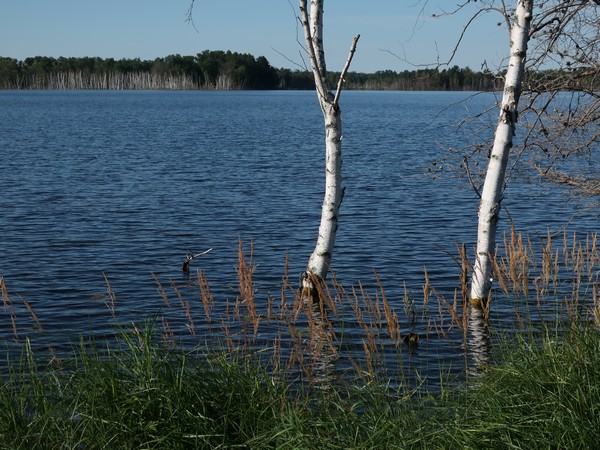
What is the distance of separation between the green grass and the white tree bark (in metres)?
5.24

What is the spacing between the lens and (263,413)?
6414mm

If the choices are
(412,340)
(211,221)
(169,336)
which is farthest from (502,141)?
(211,221)

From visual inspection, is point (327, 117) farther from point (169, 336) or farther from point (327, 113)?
point (169, 336)

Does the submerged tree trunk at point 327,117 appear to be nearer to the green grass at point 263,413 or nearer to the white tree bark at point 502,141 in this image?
the white tree bark at point 502,141

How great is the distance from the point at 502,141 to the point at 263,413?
21.6 ft

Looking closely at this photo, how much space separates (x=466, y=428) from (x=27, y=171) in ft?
108

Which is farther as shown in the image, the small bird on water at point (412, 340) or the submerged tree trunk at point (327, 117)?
the submerged tree trunk at point (327, 117)

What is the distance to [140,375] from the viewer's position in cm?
643

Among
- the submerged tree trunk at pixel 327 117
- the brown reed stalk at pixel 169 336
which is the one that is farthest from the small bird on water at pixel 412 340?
the brown reed stalk at pixel 169 336

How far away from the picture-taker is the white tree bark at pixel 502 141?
37.4ft

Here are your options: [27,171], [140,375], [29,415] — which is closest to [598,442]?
[140,375]

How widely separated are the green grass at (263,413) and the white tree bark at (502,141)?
5.24 meters

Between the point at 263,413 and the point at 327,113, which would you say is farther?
the point at 327,113

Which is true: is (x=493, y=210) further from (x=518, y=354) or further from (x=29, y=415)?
(x=29, y=415)
